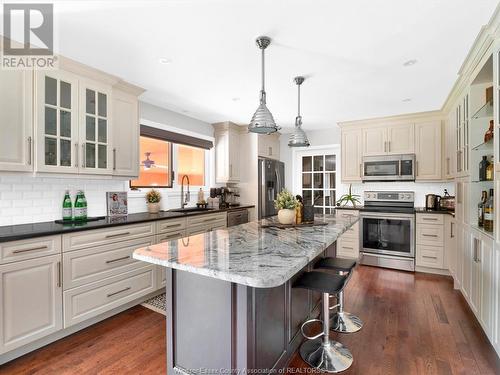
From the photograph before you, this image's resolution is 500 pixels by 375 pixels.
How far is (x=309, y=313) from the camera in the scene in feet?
7.70

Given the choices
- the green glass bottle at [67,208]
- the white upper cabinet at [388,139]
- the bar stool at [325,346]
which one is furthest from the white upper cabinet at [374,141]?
the green glass bottle at [67,208]

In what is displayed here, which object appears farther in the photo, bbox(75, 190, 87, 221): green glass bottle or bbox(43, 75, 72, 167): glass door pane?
bbox(75, 190, 87, 221): green glass bottle

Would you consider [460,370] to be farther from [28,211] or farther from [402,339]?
[28,211]

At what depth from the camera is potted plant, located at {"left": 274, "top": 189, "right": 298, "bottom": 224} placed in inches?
93.7

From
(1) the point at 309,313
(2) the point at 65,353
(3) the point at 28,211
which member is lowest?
(2) the point at 65,353

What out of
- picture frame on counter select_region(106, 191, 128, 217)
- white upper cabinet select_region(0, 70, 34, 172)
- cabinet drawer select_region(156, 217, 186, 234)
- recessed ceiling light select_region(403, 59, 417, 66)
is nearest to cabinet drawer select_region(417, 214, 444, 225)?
recessed ceiling light select_region(403, 59, 417, 66)

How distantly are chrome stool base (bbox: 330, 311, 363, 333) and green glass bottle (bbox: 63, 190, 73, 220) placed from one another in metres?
2.71

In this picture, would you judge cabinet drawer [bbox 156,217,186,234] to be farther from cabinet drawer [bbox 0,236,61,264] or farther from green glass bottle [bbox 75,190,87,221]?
cabinet drawer [bbox 0,236,61,264]

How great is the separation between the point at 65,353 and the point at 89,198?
1.50 meters

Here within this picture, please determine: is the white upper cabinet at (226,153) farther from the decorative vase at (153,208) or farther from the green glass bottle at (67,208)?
the green glass bottle at (67,208)

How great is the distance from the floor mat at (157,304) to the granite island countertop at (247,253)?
1.28m

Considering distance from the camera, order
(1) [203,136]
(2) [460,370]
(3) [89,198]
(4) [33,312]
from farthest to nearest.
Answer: (1) [203,136] → (3) [89,198] → (4) [33,312] → (2) [460,370]

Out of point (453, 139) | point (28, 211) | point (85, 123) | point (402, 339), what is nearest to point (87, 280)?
point (28, 211)

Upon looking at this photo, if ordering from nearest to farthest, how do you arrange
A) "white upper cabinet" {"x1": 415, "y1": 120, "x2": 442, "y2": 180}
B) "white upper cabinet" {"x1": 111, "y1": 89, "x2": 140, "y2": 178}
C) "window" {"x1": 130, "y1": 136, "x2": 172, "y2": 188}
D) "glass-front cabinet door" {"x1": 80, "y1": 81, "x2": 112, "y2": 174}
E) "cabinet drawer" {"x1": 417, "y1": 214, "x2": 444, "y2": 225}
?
"glass-front cabinet door" {"x1": 80, "y1": 81, "x2": 112, "y2": 174}, "white upper cabinet" {"x1": 111, "y1": 89, "x2": 140, "y2": 178}, "window" {"x1": 130, "y1": 136, "x2": 172, "y2": 188}, "cabinet drawer" {"x1": 417, "y1": 214, "x2": 444, "y2": 225}, "white upper cabinet" {"x1": 415, "y1": 120, "x2": 442, "y2": 180}
